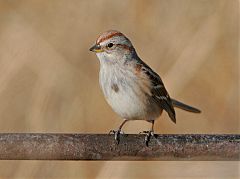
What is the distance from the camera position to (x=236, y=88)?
19.5 feet

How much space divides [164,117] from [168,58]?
0.50m

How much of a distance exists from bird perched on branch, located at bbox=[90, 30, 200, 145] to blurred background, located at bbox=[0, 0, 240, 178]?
126cm

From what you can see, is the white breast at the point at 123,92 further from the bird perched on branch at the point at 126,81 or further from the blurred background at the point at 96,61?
the blurred background at the point at 96,61

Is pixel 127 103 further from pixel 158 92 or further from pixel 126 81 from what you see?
pixel 158 92

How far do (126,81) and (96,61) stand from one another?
195 cm

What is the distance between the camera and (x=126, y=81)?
4086mm

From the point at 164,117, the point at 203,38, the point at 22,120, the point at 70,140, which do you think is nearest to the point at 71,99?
the point at 22,120

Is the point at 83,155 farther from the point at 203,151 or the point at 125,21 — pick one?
the point at 125,21

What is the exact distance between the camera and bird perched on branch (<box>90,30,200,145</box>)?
407 centimetres

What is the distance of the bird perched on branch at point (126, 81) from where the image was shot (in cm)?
407

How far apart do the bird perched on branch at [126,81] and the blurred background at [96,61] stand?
126cm

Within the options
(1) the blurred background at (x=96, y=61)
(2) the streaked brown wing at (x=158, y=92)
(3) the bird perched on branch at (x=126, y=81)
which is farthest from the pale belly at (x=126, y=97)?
(1) the blurred background at (x=96, y=61)

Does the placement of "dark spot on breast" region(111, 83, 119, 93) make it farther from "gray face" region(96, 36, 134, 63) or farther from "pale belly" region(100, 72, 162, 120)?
"gray face" region(96, 36, 134, 63)

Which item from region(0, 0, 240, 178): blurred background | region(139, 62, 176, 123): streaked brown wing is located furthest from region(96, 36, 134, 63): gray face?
region(0, 0, 240, 178): blurred background
